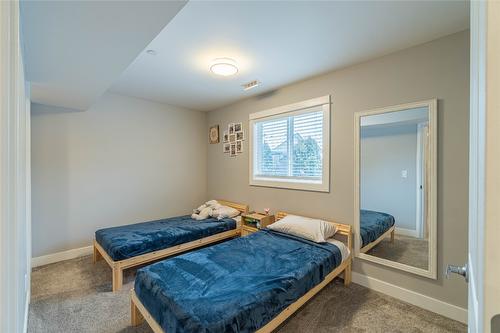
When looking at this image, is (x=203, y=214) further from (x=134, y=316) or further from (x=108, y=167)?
(x=134, y=316)

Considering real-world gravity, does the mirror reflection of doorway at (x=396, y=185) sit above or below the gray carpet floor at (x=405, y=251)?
above

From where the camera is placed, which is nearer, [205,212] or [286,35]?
[286,35]

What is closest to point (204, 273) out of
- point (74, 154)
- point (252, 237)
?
point (252, 237)

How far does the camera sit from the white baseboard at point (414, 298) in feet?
6.59

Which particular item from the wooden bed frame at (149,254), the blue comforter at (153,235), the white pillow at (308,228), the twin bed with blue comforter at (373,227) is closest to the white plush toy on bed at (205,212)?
the blue comforter at (153,235)

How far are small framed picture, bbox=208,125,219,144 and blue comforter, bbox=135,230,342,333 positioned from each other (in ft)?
8.44

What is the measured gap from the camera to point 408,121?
2320 mm

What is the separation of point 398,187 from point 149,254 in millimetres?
2984

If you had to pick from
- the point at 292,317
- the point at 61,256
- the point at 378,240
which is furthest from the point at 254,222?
the point at 61,256

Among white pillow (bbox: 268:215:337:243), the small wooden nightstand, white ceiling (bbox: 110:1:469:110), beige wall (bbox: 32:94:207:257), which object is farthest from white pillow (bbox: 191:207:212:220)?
white ceiling (bbox: 110:1:469:110)

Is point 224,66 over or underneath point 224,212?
over

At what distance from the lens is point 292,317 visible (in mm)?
2031

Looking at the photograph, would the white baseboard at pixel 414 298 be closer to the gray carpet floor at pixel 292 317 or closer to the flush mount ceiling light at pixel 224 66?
the gray carpet floor at pixel 292 317

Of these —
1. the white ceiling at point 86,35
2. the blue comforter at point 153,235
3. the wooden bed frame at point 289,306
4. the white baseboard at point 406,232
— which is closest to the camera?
the white ceiling at point 86,35
